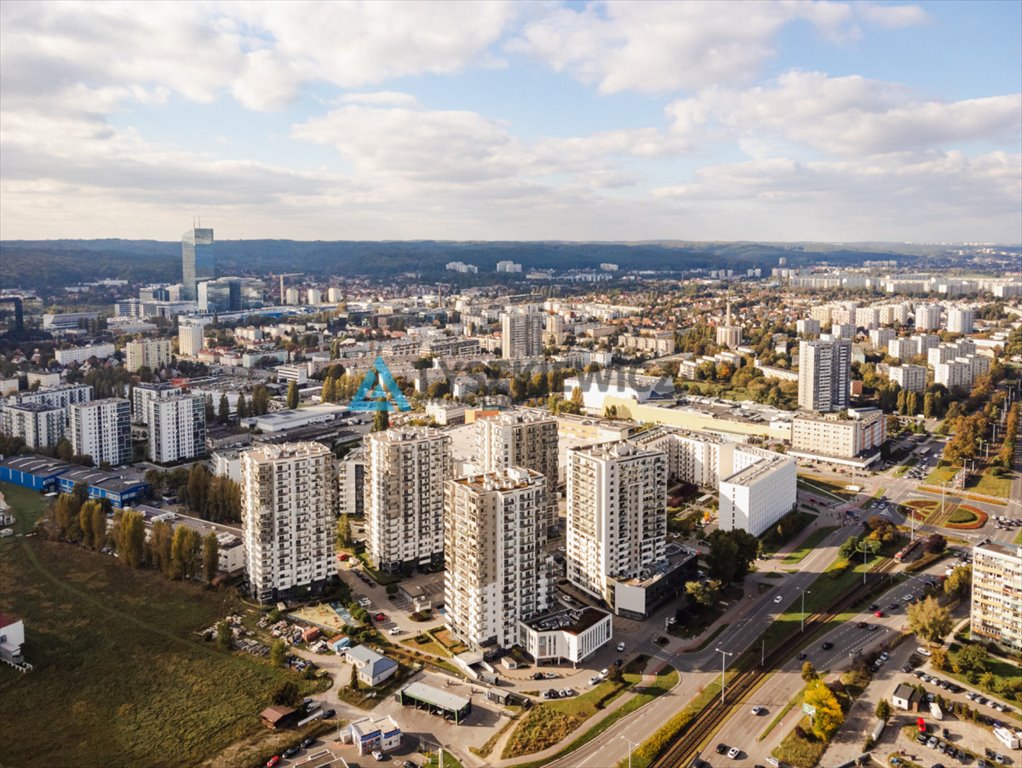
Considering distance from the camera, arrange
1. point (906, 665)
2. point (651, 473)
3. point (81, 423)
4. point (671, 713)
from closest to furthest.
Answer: point (671, 713)
point (906, 665)
point (651, 473)
point (81, 423)

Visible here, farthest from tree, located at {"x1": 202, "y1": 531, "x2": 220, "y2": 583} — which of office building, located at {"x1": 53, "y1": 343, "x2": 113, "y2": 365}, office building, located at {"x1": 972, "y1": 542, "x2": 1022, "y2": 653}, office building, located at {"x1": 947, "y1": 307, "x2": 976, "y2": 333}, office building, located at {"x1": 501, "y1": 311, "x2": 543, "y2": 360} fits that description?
office building, located at {"x1": 947, "y1": 307, "x2": 976, "y2": 333}

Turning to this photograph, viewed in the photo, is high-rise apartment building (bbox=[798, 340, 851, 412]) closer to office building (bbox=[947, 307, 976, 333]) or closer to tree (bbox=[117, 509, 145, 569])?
office building (bbox=[947, 307, 976, 333])

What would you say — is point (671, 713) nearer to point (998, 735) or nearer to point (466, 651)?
point (466, 651)

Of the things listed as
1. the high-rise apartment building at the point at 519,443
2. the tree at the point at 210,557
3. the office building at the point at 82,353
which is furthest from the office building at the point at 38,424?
the office building at the point at 82,353

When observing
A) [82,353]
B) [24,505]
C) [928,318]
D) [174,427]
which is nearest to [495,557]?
[24,505]

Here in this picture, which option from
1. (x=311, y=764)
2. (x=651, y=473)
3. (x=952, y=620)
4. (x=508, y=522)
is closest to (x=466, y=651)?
(x=508, y=522)

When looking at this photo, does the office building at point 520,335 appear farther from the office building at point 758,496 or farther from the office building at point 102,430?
the office building at point 758,496
